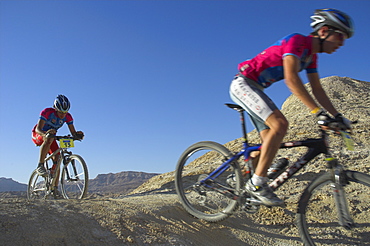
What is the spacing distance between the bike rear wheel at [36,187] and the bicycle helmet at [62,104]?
1741 mm

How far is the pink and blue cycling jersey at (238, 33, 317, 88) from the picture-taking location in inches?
130

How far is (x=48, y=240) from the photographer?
288 cm

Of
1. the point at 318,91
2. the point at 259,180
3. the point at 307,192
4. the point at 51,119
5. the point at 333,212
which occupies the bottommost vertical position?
the point at 333,212

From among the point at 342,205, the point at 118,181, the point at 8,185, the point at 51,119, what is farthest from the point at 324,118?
the point at 118,181

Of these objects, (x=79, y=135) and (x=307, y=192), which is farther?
(x=79, y=135)

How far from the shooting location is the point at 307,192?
3.32 metres


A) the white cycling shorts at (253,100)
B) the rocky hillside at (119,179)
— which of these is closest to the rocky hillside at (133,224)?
the white cycling shorts at (253,100)

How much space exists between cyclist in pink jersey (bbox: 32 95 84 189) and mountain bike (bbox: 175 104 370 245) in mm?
3690

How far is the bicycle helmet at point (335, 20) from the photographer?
10.8 ft

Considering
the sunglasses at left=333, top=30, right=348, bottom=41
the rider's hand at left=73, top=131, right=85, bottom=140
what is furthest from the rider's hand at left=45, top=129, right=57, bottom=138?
the sunglasses at left=333, top=30, right=348, bottom=41

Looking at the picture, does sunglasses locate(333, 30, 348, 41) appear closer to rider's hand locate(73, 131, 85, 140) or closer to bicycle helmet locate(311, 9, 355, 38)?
bicycle helmet locate(311, 9, 355, 38)

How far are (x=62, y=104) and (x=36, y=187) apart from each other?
2.42 metres

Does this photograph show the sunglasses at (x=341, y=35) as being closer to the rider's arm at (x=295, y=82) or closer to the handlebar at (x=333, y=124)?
the rider's arm at (x=295, y=82)

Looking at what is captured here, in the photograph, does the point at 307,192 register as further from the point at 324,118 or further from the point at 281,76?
the point at 281,76
